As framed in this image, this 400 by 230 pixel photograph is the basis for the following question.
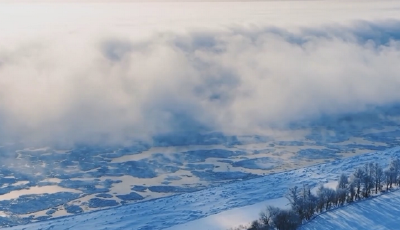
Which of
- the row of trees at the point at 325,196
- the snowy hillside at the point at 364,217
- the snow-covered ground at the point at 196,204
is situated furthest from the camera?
the snow-covered ground at the point at 196,204

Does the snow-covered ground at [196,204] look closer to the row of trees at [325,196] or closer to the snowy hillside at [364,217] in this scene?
the row of trees at [325,196]

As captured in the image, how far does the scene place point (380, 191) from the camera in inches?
1371

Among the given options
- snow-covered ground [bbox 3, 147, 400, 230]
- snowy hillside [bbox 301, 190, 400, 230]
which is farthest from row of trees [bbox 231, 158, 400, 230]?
snow-covered ground [bbox 3, 147, 400, 230]

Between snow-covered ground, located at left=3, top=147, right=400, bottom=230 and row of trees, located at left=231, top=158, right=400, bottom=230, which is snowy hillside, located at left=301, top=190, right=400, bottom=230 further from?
snow-covered ground, located at left=3, top=147, right=400, bottom=230

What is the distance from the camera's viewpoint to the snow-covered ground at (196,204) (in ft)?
102

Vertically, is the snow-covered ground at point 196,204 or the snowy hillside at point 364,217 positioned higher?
the snow-covered ground at point 196,204

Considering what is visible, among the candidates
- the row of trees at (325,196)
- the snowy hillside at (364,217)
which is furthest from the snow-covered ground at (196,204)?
the snowy hillside at (364,217)

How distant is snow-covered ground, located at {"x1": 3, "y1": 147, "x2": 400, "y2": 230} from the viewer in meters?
31.0

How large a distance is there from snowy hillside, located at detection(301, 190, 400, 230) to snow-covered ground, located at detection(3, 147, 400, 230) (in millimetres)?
4276

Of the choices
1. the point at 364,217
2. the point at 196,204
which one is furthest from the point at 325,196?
the point at 196,204

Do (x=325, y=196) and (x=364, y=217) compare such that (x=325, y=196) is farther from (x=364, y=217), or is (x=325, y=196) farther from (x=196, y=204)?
(x=196, y=204)

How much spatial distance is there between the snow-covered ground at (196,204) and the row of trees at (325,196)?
2145 mm

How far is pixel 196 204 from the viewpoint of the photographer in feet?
110

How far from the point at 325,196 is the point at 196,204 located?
25.5 feet
